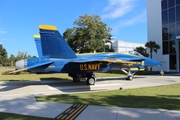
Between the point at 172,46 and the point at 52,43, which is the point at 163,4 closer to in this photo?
the point at 172,46

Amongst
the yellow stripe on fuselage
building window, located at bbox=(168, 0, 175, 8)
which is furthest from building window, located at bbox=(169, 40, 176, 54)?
the yellow stripe on fuselage

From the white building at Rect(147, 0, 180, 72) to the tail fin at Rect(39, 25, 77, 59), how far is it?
21716 millimetres

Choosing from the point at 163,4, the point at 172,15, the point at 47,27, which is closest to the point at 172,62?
the point at 172,15

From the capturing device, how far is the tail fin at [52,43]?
13516 millimetres

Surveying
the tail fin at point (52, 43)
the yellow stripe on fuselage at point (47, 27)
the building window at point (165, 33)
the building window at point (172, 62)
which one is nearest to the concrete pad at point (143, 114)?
the tail fin at point (52, 43)

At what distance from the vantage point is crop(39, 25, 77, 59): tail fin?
13.5 m

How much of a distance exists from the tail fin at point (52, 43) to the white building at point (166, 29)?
71.2 feet

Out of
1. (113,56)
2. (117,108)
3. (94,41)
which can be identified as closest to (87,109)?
(117,108)

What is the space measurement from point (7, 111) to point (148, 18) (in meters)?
35.1

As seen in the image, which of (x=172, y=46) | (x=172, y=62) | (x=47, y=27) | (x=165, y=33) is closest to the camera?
(x=47, y=27)

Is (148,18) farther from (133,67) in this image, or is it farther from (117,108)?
(117,108)

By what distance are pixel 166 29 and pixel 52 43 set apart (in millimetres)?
24920

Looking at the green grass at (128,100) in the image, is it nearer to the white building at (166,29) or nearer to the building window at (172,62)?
the white building at (166,29)

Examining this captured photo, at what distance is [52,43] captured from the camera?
13.9 m
